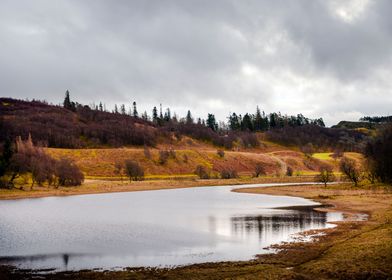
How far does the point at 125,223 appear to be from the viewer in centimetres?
4828

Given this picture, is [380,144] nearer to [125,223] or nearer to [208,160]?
[125,223]

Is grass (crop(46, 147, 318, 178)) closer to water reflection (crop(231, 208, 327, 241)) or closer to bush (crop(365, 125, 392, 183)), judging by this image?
bush (crop(365, 125, 392, 183))

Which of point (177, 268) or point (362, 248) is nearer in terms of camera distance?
point (177, 268)

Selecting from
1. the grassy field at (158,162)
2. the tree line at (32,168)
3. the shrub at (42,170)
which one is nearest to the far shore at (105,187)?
the shrub at (42,170)

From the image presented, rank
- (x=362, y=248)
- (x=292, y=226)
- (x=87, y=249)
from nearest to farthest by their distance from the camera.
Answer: (x=362, y=248), (x=87, y=249), (x=292, y=226)

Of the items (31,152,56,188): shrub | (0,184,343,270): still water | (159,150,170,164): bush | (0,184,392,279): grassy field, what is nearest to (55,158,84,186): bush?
(31,152,56,188): shrub

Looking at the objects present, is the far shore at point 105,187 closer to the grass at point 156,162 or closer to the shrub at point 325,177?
the shrub at point 325,177

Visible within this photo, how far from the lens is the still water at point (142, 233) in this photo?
1203 inches

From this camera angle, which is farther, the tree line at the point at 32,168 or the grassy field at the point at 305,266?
the tree line at the point at 32,168

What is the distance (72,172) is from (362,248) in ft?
300

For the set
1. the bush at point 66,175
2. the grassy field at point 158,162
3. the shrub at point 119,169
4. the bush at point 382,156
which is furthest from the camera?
the grassy field at point 158,162

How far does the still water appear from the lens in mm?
30562

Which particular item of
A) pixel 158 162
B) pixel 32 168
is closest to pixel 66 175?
pixel 32 168

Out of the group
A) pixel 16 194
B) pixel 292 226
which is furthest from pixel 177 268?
pixel 16 194
